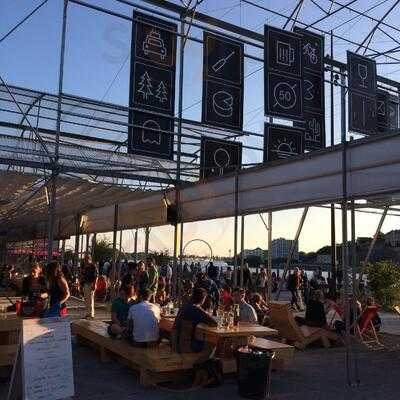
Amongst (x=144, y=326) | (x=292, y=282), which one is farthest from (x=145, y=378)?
(x=292, y=282)

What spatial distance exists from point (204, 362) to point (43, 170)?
5.84 m

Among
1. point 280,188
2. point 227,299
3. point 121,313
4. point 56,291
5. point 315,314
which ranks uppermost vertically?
point 280,188

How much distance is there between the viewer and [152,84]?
1086 cm

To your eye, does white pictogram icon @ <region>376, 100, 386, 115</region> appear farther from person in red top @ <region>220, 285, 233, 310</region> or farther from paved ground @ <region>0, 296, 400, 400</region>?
paved ground @ <region>0, 296, 400, 400</region>

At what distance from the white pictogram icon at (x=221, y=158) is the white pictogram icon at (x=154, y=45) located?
92.2 inches

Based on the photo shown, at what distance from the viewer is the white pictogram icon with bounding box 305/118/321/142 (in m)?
13.2

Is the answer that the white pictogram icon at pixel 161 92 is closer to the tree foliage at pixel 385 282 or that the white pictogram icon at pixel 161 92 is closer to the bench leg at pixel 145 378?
the bench leg at pixel 145 378

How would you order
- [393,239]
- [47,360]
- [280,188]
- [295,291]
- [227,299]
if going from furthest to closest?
[393,239], [295,291], [227,299], [280,188], [47,360]

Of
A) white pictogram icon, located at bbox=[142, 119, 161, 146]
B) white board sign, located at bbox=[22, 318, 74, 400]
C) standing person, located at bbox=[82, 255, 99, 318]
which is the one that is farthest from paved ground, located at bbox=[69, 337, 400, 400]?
white pictogram icon, located at bbox=[142, 119, 161, 146]

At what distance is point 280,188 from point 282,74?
12.4 feet

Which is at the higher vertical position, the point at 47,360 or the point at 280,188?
the point at 280,188

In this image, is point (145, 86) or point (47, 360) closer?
point (47, 360)

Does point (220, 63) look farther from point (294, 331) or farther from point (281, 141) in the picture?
point (294, 331)

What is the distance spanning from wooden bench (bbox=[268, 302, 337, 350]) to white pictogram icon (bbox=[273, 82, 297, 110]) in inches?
173
